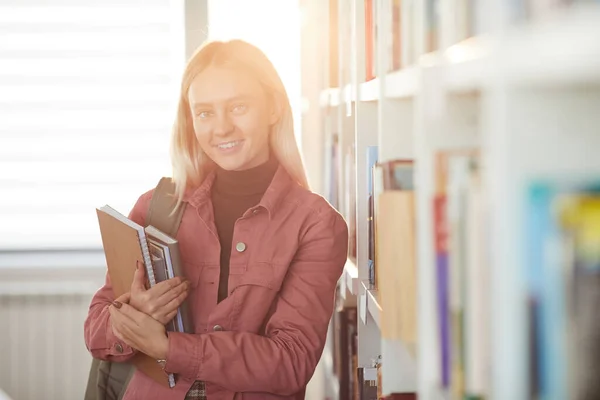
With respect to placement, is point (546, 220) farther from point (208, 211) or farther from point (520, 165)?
point (208, 211)

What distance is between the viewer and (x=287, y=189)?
6.08 ft

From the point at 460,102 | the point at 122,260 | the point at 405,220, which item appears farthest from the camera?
the point at 122,260

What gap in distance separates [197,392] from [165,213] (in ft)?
1.34

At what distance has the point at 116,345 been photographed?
6.02 ft

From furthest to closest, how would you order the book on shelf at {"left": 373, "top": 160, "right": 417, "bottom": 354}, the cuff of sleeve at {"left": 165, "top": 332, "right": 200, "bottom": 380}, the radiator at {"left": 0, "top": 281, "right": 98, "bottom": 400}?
the radiator at {"left": 0, "top": 281, "right": 98, "bottom": 400} → the cuff of sleeve at {"left": 165, "top": 332, "right": 200, "bottom": 380} → the book on shelf at {"left": 373, "top": 160, "right": 417, "bottom": 354}

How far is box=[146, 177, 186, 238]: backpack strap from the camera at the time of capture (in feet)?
6.18

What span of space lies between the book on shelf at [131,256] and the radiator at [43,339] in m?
1.53

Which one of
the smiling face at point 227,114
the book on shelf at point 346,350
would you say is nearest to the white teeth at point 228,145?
the smiling face at point 227,114

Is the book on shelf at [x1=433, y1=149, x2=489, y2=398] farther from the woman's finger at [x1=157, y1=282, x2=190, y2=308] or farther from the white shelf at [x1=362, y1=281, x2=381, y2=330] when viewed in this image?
the woman's finger at [x1=157, y1=282, x2=190, y2=308]

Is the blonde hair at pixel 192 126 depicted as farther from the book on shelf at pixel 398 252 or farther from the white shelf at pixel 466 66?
the white shelf at pixel 466 66

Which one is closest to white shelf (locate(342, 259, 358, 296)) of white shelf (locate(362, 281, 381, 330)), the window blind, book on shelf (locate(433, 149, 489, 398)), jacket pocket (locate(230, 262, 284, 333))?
white shelf (locate(362, 281, 381, 330))

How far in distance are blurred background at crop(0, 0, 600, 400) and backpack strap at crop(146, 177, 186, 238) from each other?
0.43 m

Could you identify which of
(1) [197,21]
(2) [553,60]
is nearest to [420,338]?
(2) [553,60]

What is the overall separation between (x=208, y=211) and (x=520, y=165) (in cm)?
125
